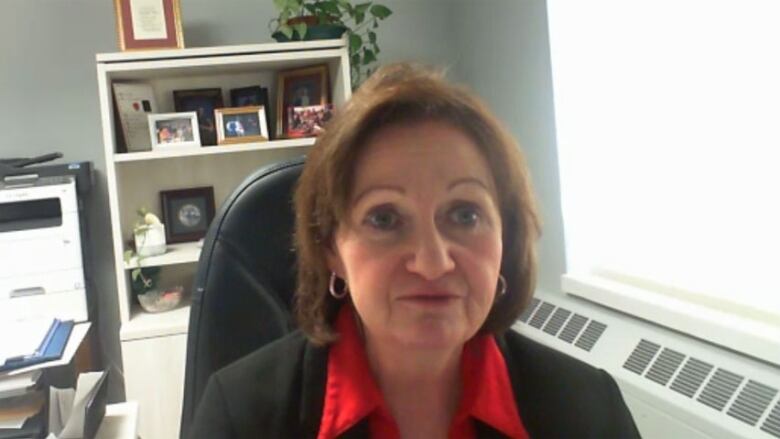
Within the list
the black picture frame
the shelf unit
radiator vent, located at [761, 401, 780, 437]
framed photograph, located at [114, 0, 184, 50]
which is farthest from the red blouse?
the black picture frame

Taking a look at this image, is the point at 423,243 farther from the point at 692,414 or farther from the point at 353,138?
the point at 692,414

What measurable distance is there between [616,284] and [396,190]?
46.6 inches

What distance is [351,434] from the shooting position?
92cm

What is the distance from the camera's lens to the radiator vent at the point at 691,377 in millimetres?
1486

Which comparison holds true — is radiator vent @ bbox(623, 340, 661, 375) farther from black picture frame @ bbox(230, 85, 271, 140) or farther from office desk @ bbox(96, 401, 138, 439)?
black picture frame @ bbox(230, 85, 271, 140)

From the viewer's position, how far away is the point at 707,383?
1.47 meters

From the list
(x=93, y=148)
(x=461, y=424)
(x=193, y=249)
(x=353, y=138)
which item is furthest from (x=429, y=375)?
(x=93, y=148)

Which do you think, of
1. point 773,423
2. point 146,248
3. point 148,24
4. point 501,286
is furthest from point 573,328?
point 148,24

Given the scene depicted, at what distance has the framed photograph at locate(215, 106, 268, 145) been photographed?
8.02 ft

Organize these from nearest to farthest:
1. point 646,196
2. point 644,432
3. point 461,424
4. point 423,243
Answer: point 423,243
point 461,424
point 644,432
point 646,196

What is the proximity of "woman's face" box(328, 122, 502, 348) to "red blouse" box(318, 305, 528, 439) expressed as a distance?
0.29 ft

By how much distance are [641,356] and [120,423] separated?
3.84 feet

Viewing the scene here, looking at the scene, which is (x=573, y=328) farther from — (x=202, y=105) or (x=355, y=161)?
(x=202, y=105)

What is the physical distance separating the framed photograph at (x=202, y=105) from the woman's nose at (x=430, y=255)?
1865 millimetres
